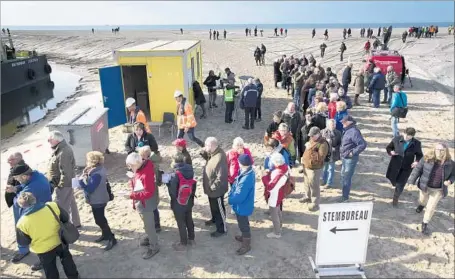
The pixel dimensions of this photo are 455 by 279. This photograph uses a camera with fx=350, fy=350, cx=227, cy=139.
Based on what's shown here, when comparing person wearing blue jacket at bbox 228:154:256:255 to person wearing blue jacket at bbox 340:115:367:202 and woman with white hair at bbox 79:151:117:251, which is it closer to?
woman with white hair at bbox 79:151:117:251

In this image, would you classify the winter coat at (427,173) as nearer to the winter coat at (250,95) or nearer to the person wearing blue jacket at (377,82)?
the winter coat at (250,95)

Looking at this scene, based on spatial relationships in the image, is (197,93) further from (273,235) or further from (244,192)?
(244,192)

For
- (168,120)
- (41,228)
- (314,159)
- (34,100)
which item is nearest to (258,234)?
(314,159)

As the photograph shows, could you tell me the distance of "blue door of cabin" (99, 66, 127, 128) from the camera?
32.9 feet

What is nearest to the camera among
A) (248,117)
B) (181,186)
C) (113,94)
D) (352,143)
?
(181,186)

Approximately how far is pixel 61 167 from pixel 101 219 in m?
1.01

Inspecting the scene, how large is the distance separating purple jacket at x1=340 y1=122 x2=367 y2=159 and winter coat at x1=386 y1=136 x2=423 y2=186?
57 centimetres

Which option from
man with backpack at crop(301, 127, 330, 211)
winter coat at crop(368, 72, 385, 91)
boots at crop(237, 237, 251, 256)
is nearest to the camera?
boots at crop(237, 237, 251, 256)

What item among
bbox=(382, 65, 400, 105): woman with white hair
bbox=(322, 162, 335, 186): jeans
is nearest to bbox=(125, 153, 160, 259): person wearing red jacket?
bbox=(322, 162, 335, 186): jeans

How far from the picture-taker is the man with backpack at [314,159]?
19.9 ft

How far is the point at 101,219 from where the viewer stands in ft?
17.6

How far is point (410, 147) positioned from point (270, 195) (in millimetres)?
2747

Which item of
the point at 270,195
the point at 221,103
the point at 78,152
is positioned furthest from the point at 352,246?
the point at 221,103

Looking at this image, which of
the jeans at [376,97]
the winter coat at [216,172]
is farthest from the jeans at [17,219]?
the jeans at [376,97]
